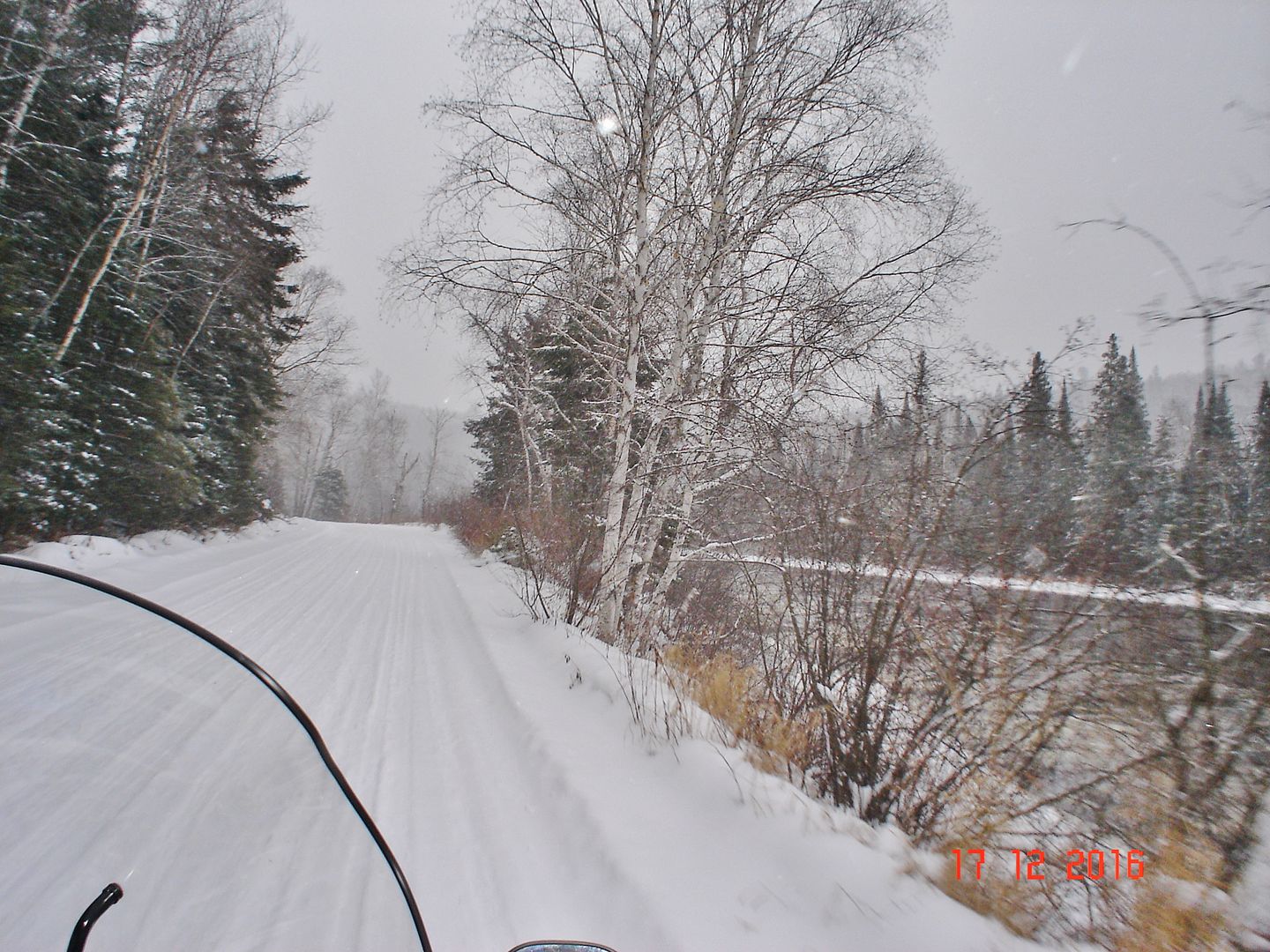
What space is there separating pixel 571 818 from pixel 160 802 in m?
2.12

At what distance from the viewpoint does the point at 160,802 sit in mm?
776

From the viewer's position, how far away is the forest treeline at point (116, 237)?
6.42 meters

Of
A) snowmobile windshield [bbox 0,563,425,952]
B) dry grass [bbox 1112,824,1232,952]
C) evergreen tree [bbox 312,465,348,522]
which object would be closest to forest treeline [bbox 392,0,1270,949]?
dry grass [bbox 1112,824,1232,952]

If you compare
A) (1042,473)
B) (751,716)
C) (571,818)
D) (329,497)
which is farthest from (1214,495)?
(329,497)

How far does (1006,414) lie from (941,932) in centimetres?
209

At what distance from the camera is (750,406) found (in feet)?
16.7

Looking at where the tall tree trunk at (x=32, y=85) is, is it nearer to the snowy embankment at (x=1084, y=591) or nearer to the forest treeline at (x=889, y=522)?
the forest treeline at (x=889, y=522)

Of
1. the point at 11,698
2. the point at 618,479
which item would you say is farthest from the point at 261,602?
the point at 11,698

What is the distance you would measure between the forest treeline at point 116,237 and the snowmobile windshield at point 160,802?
A: 7.50m

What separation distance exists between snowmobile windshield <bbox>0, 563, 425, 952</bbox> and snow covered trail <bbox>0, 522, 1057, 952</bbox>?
133cm

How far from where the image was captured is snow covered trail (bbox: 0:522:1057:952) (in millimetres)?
1839

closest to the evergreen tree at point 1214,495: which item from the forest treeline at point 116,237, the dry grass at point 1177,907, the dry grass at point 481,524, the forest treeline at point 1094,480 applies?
the forest treeline at point 1094,480

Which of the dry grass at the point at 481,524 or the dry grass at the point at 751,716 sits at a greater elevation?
the dry grass at the point at 481,524

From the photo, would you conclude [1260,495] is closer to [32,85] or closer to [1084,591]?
[1084,591]
